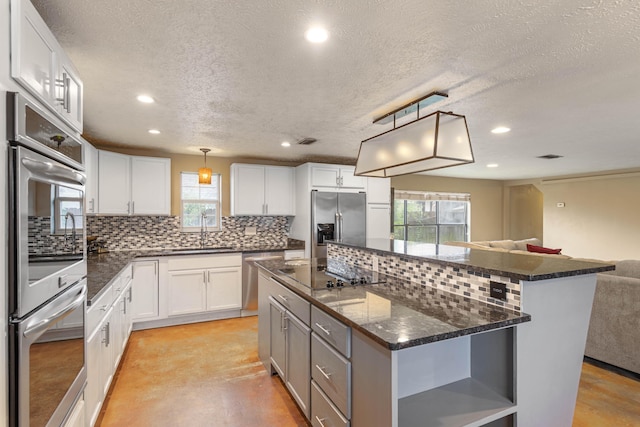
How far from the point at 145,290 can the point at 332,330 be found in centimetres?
315

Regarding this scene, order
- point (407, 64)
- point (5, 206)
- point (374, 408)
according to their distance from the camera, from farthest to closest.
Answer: point (407, 64)
point (374, 408)
point (5, 206)

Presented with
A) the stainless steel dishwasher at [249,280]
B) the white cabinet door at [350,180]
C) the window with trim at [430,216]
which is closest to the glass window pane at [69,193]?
the stainless steel dishwasher at [249,280]

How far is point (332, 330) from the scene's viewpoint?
173 cm

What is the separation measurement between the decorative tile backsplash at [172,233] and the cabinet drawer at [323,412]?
3.33 meters

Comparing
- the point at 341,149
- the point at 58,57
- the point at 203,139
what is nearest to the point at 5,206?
the point at 58,57

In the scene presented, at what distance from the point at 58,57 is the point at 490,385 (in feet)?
8.23

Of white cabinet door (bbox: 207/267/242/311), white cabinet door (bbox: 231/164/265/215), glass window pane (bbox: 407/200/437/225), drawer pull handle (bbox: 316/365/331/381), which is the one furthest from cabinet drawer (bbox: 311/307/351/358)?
glass window pane (bbox: 407/200/437/225)

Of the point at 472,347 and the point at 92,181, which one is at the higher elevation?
the point at 92,181

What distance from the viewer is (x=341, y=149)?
14.8 feet

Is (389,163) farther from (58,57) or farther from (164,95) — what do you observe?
(58,57)

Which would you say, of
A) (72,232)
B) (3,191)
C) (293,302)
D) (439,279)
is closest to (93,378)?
(72,232)

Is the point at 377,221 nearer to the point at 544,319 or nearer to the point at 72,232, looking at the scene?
the point at 544,319

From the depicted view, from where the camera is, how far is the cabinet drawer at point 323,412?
1.70 m

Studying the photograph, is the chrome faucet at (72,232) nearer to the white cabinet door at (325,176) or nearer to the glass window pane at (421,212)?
the white cabinet door at (325,176)
